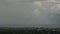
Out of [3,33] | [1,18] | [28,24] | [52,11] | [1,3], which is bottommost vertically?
[3,33]

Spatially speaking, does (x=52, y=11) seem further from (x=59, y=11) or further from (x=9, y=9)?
(x=9, y=9)

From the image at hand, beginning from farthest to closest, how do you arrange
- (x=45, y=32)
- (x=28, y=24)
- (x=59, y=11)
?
(x=59, y=11)
(x=28, y=24)
(x=45, y=32)

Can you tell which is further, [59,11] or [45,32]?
[59,11]

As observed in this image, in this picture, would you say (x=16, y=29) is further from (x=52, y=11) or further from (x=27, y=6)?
(x=52, y=11)

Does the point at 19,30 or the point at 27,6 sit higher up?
the point at 27,6

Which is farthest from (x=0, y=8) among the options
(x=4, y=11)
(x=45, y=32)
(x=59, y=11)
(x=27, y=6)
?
(x=59, y=11)

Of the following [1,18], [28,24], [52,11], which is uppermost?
[52,11]

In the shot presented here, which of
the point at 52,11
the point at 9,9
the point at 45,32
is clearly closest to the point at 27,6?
the point at 9,9

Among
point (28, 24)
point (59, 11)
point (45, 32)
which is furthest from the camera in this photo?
point (59, 11)

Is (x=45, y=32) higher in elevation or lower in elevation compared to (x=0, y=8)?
lower
